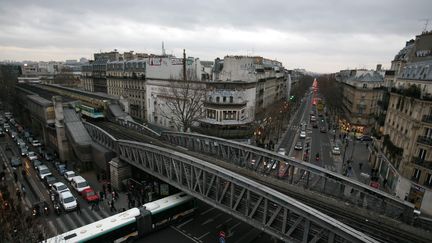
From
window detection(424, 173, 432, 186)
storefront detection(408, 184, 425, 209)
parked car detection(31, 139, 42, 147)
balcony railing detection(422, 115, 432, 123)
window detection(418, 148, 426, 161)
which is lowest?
parked car detection(31, 139, 42, 147)

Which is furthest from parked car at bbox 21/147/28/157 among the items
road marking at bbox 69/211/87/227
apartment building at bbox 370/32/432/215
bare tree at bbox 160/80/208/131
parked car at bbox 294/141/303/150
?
apartment building at bbox 370/32/432/215

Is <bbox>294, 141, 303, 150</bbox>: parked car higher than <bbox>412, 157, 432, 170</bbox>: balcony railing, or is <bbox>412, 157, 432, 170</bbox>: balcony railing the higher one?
<bbox>412, 157, 432, 170</bbox>: balcony railing

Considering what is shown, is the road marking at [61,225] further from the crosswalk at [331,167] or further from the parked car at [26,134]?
the crosswalk at [331,167]

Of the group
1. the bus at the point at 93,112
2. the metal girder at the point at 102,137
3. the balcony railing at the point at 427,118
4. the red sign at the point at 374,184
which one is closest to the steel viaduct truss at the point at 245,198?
the metal girder at the point at 102,137

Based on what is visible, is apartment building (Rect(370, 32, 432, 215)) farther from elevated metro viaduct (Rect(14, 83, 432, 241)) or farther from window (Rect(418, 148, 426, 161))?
elevated metro viaduct (Rect(14, 83, 432, 241))

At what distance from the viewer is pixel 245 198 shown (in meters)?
21.8

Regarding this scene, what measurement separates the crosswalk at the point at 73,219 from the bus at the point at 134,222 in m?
5.89

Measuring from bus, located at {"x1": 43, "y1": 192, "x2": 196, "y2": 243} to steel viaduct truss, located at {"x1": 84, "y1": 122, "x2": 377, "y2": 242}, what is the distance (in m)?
2.63

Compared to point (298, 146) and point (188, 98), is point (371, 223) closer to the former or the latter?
point (298, 146)

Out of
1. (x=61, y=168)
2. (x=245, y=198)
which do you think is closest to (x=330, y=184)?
(x=245, y=198)

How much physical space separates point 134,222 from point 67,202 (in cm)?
1115

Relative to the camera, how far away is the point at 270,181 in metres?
23.8

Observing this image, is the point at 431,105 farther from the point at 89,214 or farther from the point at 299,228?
the point at 89,214

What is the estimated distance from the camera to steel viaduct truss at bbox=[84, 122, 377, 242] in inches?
595
